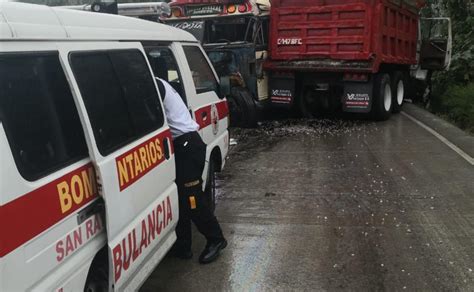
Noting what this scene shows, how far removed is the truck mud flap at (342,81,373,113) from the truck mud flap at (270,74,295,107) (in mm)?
1230

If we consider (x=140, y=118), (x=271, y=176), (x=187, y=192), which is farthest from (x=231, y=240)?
(x=271, y=176)

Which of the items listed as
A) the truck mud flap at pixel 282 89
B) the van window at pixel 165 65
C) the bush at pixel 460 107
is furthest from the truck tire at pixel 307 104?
the van window at pixel 165 65

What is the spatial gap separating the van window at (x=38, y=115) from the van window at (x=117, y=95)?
14 cm

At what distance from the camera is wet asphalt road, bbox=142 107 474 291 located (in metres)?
4.00

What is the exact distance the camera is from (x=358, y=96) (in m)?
11.1

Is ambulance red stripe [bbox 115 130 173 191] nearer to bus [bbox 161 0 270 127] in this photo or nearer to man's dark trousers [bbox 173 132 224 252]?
man's dark trousers [bbox 173 132 224 252]

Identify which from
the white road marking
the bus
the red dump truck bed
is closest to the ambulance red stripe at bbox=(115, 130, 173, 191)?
the white road marking

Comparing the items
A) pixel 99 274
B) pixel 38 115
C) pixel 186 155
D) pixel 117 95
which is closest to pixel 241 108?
pixel 186 155

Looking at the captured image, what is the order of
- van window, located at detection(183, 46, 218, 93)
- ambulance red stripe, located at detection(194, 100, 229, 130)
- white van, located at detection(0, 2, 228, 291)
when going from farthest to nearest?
van window, located at detection(183, 46, 218, 93)
ambulance red stripe, located at detection(194, 100, 229, 130)
white van, located at detection(0, 2, 228, 291)

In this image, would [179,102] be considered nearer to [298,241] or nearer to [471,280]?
[298,241]

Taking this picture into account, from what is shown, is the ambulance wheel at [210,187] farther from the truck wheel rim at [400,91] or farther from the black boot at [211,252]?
the truck wheel rim at [400,91]

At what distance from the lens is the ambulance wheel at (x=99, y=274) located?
273cm

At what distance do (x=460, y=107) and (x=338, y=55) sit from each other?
3.22 metres

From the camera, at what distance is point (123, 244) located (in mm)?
2824
